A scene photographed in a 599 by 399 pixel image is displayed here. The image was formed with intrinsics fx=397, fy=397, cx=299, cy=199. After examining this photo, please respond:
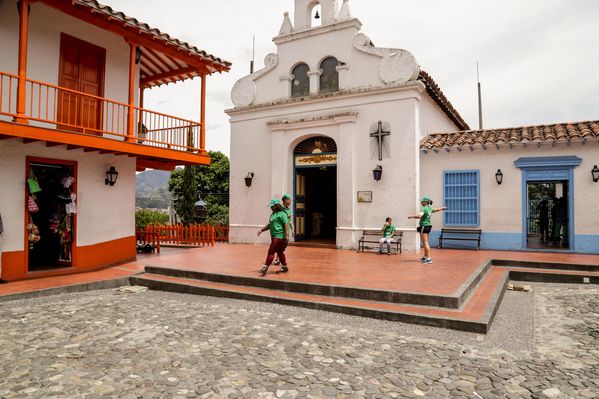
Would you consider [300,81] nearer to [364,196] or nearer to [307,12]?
[307,12]

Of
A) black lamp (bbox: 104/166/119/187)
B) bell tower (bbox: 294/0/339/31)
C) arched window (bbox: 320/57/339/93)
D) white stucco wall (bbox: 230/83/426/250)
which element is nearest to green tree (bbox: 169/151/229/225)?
white stucco wall (bbox: 230/83/426/250)

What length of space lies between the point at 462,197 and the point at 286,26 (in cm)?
883

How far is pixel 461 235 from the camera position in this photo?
13219 millimetres

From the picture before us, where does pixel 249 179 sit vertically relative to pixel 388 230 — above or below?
above

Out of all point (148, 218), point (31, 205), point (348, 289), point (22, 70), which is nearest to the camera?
point (348, 289)

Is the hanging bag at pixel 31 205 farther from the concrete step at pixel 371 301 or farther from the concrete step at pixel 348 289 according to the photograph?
the concrete step at pixel 348 289

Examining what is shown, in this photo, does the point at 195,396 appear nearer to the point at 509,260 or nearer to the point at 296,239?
the point at 509,260

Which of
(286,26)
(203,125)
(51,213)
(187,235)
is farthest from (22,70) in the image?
(286,26)

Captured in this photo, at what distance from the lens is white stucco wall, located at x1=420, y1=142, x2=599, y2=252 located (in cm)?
1184

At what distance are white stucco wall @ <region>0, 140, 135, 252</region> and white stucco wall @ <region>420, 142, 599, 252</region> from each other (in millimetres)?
9568

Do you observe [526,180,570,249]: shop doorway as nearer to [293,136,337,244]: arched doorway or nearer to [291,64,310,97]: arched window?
[293,136,337,244]: arched doorway

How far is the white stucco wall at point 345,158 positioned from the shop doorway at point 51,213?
20.9 ft

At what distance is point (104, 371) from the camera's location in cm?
418

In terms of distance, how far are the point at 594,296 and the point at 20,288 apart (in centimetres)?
1112
